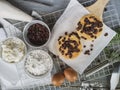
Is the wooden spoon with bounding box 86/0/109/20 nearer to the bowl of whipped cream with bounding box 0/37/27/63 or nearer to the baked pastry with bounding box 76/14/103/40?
the baked pastry with bounding box 76/14/103/40

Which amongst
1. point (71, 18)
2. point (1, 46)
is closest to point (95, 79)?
point (71, 18)

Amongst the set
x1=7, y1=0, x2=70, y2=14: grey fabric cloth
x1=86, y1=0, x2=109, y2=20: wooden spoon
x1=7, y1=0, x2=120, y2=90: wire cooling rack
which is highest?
x1=7, y1=0, x2=70, y2=14: grey fabric cloth

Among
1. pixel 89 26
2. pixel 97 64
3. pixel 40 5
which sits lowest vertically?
pixel 97 64

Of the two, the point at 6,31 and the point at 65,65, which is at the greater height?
the point at 6,31

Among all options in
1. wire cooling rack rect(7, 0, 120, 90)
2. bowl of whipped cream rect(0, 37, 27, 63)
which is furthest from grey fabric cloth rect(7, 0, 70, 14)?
bowl of whipped cream rect(0, 37, 27, 63)

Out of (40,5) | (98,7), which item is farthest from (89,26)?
(40,5)

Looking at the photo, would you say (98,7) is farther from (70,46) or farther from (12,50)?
(12,50)

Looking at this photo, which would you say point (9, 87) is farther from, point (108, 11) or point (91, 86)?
point (108, 11)
